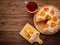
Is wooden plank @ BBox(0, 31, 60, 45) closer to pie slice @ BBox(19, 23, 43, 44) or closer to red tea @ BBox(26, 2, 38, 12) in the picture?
pie slice @ BBox(19, 23, 43, 44)

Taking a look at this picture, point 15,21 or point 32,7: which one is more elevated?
point 32,7

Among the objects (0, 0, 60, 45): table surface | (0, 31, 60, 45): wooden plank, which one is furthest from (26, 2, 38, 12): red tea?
(0, 31, 60, 45): wooden plank

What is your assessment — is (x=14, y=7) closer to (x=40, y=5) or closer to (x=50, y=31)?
(x=40, y=5)

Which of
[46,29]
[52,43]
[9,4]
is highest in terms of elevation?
[9,4]

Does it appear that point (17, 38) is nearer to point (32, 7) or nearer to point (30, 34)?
point (30, 34)

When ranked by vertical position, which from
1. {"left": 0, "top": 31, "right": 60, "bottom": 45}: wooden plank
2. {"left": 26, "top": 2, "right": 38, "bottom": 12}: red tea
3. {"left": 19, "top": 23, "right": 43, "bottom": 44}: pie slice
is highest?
{"left": 26, "top": 2, "right": 38, "bottom": 12}: red tea

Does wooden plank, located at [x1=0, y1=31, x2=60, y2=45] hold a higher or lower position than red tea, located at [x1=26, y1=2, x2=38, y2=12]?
lower

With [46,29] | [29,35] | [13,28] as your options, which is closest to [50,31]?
[46,29]

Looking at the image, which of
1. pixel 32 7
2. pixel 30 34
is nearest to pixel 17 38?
pixel 30 34
